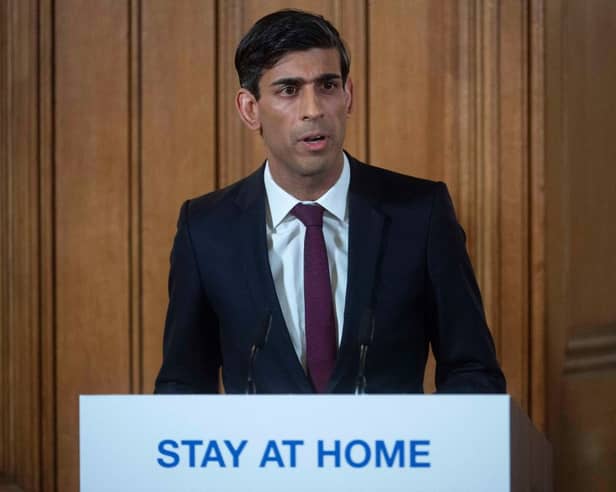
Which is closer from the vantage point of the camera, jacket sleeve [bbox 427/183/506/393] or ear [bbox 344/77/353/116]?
jacket sleeve [bbox 427/183/506/393]

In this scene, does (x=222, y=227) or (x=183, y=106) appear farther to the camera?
(x=183, y=106)

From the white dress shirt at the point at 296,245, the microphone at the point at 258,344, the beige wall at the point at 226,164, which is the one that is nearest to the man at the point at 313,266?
the white dress shirt at the point at 296,245

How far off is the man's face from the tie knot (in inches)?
2.9

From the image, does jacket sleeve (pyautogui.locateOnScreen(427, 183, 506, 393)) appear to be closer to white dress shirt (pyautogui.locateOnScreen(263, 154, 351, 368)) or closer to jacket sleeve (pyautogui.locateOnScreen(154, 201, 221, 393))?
white dress shirt (pyautogui.locateOnScreen(263, 154, 351, 368))

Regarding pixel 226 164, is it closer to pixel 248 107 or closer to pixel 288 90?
pixel 248 107

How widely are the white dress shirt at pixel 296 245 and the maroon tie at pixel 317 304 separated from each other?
0.04m

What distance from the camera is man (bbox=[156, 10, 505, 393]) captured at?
2645 millimetres

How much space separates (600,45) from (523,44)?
8.5 inches

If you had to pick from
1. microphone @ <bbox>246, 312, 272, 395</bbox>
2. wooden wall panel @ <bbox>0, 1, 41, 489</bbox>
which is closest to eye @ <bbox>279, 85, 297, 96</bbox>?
microphone @ <bbox>246, 312, 272, 395</bbox>

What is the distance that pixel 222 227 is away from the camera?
2.82 m

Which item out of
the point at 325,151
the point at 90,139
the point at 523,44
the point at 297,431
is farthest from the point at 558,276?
the point at 297,431

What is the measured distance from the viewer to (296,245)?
273 centimetres

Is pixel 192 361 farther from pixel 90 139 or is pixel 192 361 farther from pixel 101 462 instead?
pixel 90 139

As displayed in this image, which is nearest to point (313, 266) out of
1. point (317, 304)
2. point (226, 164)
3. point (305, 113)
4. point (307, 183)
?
point (317, 304)
